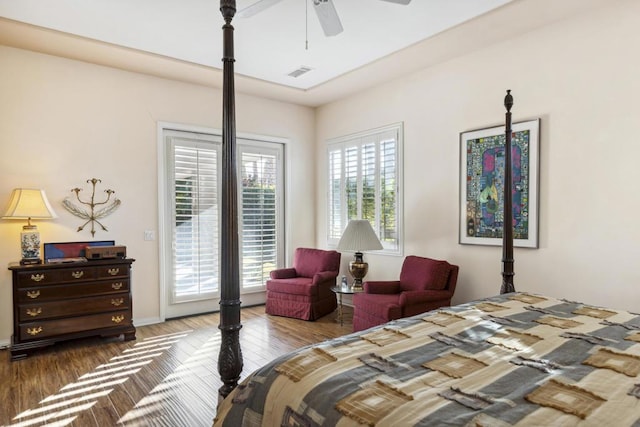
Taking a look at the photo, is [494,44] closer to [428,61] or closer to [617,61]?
[428,61]

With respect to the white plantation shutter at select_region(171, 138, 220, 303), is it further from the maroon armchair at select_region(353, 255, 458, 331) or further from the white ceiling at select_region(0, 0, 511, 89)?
the maroon armchair at select_region(353, 255, 458, 331)

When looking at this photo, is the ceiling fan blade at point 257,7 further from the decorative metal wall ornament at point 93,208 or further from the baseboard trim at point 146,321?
the baseboard trim at point 146,321

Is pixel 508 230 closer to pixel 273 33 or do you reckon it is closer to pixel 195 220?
pixel 273 33

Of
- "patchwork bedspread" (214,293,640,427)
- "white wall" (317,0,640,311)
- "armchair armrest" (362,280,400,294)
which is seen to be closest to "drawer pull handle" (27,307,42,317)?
"patchwork bedspread" (214,293,640,427)

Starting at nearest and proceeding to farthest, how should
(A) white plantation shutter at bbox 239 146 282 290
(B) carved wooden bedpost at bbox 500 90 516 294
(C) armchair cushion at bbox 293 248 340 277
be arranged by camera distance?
1. (B) carved wooden bedpost at bbox 500 90 516 294
2. (C) armchair cushion at bbox 293 248 340 277
3. (A) white plantation shutter at bbox 239 146 282 290

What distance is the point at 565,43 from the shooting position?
3.49 meters

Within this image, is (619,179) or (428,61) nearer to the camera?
(619,179)

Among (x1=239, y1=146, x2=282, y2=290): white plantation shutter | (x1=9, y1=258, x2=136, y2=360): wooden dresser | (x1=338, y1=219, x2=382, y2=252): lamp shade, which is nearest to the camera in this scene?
(x1=9, y1=258, x2=136, y2=360): wooden dresser

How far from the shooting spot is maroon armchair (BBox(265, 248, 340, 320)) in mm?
4887

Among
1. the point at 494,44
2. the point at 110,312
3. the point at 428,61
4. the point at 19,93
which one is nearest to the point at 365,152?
the point at 428,61

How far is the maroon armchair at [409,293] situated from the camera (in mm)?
3834

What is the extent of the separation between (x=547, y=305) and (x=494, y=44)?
276 centimetres

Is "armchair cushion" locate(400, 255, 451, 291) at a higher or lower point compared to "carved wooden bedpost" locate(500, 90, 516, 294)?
lower

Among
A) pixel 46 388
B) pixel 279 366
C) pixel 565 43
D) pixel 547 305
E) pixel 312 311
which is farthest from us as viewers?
pixel 312 311
